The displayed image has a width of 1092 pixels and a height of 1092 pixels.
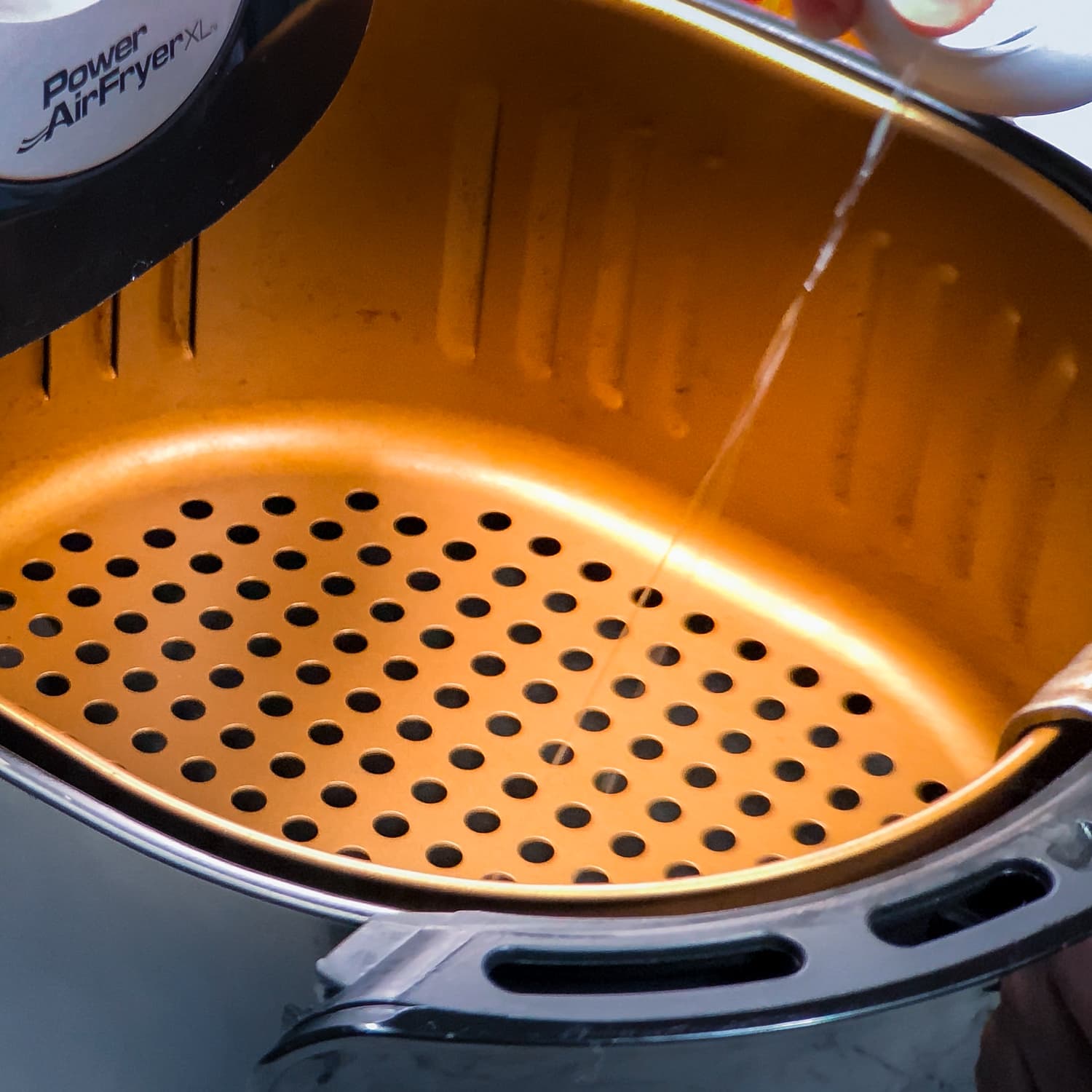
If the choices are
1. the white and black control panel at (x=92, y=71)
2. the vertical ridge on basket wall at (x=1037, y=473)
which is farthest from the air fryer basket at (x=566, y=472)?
the white and black control panel at (x=92, y=71)

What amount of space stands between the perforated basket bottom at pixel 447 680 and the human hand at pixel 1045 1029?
0.30 m

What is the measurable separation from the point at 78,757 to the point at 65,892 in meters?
0.04

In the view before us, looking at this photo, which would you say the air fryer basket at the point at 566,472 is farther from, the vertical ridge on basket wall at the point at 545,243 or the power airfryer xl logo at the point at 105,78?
the power airfryer xl logo at the point at 105,78

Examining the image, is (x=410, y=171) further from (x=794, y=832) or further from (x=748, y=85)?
(x=794, y=832)

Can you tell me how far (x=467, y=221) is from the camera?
936 millimetres

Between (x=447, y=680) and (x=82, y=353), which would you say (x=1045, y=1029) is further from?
(x=82, y=353)

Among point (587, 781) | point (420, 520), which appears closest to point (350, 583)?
point (420, 520)

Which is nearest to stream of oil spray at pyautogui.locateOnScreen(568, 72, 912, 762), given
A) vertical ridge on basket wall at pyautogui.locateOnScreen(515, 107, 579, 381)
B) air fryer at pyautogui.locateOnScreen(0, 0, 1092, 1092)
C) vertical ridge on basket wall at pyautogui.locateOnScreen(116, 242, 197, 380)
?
air fryer at pyautogui.locateOnScreen(0, 0, 1092, 1092)

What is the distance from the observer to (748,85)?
83cm

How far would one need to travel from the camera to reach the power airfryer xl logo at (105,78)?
22.3 inches

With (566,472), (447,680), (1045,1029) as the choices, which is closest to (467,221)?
(566,472)

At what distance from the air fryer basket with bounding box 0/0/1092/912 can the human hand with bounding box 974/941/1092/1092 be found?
0.30 metres

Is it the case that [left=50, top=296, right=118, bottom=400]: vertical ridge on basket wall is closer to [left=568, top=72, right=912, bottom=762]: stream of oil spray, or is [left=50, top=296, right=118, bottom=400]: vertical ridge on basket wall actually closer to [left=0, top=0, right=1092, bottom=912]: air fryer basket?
[left=0, top=0, right=1092, bottom=912]: air fryer basket

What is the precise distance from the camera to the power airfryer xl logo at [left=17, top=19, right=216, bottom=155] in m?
0.57
